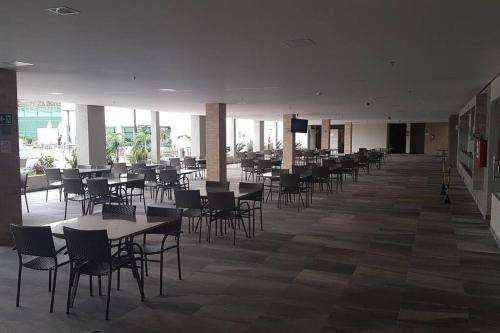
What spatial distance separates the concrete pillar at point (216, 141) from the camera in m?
11.8

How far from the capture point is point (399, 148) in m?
32.8

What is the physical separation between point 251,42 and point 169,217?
1972mm

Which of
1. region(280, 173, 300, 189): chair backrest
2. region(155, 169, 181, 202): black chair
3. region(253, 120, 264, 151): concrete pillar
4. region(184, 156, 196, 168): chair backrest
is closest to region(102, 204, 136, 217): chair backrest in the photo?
region(280, 173, 300, 189): chair backrest

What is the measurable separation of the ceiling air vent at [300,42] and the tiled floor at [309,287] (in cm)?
246

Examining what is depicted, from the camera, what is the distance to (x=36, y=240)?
352cm

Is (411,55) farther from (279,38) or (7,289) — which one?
(7,289)

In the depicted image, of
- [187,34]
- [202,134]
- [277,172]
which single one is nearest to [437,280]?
[187,34]

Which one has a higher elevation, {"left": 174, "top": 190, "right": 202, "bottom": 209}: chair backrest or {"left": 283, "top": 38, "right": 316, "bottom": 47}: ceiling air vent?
{"left": 283, "top": 38, "right": 316, "bottom": 47}: ceiling air vent

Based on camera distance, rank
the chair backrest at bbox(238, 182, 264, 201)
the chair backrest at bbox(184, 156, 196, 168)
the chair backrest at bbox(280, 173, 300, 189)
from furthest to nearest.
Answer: the chair backrest at bbox(184, 156, 196, 168) → the chair backrest at bbox(280, 173, 300, 189) → the chair backrest at bbox(238, 182, 264, 201)

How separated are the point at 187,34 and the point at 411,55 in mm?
2732

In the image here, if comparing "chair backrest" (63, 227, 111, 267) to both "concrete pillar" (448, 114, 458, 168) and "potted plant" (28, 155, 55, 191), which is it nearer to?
"potted plant" (28, 155, 55, 191)

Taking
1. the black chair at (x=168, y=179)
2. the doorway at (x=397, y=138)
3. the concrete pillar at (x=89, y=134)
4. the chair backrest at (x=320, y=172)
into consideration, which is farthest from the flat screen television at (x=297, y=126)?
the doorway at (x=397, y=138)

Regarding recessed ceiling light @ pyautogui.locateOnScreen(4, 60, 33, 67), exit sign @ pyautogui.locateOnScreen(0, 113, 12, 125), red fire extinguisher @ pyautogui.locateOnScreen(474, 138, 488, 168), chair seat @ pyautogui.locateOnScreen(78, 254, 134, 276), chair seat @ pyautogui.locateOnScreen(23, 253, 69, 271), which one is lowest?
chair seat @ pyautogui.locateOnScreen(23, 253, 69, 271)

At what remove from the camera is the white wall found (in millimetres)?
31914
